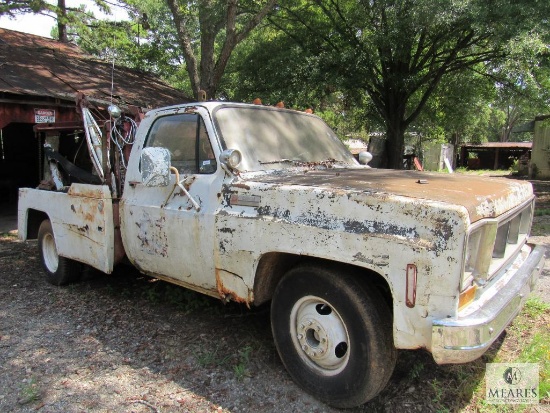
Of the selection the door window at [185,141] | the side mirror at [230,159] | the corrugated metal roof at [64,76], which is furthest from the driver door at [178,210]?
the corrugated metal roof at [64,76]

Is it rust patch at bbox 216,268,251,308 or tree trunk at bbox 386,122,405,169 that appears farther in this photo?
tree trunk at bbox 386,122,405,169

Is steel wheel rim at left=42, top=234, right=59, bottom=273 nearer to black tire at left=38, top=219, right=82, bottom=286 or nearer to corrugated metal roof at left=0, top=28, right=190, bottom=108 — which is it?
black tire at left=38, top=219, right=82, bottom=286

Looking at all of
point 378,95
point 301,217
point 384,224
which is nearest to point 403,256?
point 384,224

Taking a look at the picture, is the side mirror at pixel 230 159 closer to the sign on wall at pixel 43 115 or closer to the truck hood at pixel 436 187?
the truck hood at pixel 436 187

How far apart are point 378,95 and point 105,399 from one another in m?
11.8

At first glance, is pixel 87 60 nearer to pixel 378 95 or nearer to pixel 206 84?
pixel 206 84

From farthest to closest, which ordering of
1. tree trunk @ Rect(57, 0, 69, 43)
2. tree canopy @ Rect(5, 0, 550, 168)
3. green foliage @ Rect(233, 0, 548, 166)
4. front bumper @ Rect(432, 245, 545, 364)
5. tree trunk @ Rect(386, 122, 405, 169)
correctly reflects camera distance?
tree trunk @ Rect(386, 122, 405, 169), tree trunk @ Rect(57, 0, 69, 43), green foliage @ Rect(233, 0, 548, 166), tree canopy @ Rect(5, 0, 550, 168), front bumper @ Rect(432, 245, 545, 364)

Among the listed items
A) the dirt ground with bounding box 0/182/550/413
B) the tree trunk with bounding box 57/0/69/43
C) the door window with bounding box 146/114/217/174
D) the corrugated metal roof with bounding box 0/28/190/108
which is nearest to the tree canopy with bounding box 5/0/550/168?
the tree trunk with bounding box 57/0/69/43

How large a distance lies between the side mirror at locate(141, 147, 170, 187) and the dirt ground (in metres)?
1.42

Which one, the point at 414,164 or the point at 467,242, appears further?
the point at 414,164

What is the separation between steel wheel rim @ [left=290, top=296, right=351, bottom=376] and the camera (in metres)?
2.75

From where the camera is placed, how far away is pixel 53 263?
17.7ft

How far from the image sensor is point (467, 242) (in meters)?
2.28

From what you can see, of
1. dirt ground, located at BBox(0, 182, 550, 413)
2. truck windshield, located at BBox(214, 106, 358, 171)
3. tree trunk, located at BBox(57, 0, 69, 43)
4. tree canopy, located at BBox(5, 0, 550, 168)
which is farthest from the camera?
tree trunk, located at BBox(57, 0, 69, 43)
